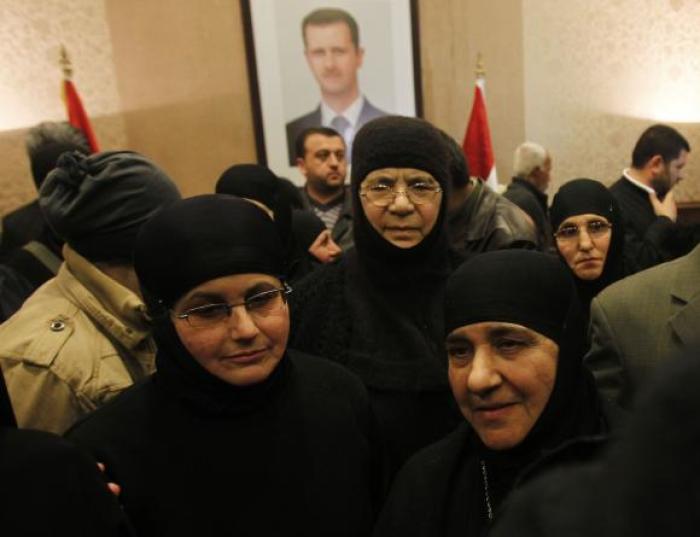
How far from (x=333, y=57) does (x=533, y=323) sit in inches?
182

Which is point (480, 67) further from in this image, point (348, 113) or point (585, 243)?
point (585, 243)

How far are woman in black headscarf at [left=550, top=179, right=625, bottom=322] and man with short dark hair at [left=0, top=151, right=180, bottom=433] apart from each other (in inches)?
67.6

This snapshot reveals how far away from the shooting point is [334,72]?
18.3 ft

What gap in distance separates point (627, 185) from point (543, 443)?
3068 mm

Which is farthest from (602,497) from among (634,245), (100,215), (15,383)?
(634,245)

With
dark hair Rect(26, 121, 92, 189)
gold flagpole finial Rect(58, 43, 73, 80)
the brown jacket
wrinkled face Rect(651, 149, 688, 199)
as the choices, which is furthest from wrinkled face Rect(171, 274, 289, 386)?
gold flagpole finial Rect(58, 43, 73, 80)

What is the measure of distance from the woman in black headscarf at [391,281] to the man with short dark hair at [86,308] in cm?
53

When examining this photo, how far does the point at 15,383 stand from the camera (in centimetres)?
139

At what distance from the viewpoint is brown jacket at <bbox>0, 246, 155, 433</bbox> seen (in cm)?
139

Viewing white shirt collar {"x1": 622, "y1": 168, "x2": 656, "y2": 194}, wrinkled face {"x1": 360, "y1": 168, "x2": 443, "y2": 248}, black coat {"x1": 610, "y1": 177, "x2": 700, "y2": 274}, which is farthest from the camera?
white shirt collar {"x1": 622, "y1": 168, "x2": 656, "y2": 194}

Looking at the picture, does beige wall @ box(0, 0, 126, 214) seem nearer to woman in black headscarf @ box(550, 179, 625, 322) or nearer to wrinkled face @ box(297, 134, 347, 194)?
wrinkled face @ box(297, 134, 347, 194)

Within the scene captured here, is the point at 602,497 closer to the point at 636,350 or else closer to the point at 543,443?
the point at 543,443

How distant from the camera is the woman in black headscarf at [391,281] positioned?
1.81 meters

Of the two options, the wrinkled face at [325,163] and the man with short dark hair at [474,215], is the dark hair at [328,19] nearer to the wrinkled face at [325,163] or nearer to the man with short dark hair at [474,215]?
the wrinkled face at [325,163]
